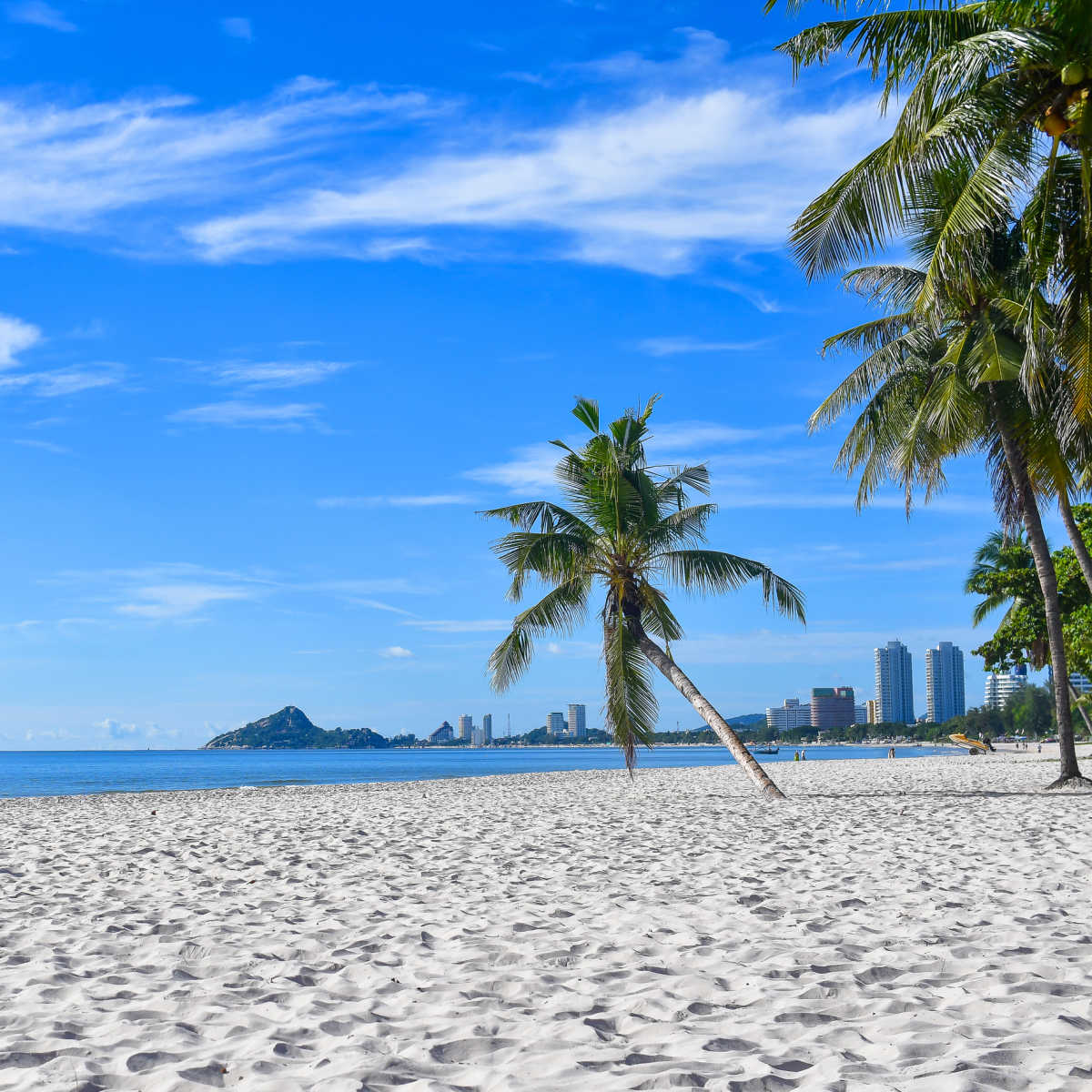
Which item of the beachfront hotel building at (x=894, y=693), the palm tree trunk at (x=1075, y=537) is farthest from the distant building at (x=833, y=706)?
the palm tree trunk at (x=1075, y=537)

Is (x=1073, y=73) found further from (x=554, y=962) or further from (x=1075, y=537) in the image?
(x=1075, y=537)

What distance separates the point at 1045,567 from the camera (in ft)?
52.3

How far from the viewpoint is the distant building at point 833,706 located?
193 meters

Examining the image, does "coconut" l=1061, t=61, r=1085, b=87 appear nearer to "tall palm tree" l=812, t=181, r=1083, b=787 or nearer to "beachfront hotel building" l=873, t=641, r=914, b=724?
"tall palm tree" l=812, t=181, r=1083, b=787

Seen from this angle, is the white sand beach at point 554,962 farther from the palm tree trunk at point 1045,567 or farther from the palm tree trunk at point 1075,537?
the palm tree trunk at point 1075,537

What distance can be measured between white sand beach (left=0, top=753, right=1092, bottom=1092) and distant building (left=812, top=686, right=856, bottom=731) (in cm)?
19202

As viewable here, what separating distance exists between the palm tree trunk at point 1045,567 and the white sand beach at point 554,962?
6.07 metres

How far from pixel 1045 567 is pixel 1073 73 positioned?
944 centimetres

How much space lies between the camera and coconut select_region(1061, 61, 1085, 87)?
27.2ft

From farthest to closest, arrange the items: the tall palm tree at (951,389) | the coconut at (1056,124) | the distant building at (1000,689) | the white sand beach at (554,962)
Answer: the distant building at (1000,689)
the tall palm tree at (951,389)
the coconut at (1056,124)
the white sand beach at (554,962)

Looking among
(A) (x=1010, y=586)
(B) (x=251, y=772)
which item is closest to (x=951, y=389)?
(A) (x=1010, y=586)

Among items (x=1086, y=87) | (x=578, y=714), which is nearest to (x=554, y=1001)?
(x=1086, y=87)

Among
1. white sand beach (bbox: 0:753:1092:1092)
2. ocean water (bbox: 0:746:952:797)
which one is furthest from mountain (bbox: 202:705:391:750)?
white sand beach (bbox: 0:753:1092:1092)

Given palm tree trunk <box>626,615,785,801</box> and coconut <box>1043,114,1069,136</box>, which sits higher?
coconut <box>1043,114,1069,136</box>
